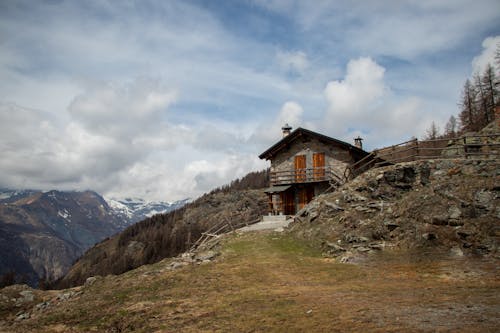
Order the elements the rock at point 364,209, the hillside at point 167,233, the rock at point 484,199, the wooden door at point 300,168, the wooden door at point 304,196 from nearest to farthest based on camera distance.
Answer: the rock at point 484,199 < the rock at point 364,209 < the wooden door at point 304,196 < the wooden door at point 300,168 < the hillside at point 167,233

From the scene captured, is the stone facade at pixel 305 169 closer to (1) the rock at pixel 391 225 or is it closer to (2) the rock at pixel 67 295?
(1) the rock at pixel 391 225

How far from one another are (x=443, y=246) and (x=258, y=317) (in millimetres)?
12601

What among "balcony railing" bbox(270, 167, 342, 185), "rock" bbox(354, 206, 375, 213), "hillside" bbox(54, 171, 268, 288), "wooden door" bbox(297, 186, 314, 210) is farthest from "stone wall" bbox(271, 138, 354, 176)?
"hillside" bbox(54, 171, 268, 288)

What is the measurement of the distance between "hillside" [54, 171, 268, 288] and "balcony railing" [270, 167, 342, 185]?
67341 millimetres

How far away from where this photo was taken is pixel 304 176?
3972 cm

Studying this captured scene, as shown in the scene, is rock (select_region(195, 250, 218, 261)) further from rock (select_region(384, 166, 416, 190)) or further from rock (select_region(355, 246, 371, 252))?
rock (select_region(384, 166, 416, 190))

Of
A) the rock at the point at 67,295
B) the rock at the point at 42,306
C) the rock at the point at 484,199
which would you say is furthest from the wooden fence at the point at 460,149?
the rock at the point at 42,306

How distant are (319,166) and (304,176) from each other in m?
2.11

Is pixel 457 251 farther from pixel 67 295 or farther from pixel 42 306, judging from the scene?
pixel 42 306

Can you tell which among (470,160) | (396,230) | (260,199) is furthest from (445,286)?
(260,199)

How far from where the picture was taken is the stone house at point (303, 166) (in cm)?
3828

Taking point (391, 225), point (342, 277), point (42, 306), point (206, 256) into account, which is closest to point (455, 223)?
point (391, 225)

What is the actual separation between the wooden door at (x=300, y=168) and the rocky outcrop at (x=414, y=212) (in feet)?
37.7

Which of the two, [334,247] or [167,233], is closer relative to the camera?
[334,247]
